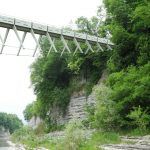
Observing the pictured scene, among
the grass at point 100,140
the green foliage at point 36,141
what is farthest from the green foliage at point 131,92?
the green foliage at point 36,141

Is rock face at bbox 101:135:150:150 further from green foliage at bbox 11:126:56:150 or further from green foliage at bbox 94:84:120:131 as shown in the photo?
green foliage at bbox 11:126:56:150

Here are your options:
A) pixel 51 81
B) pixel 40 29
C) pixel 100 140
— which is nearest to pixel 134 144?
pixel 100 140

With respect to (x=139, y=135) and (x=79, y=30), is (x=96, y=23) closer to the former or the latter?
(x=79, y=30)

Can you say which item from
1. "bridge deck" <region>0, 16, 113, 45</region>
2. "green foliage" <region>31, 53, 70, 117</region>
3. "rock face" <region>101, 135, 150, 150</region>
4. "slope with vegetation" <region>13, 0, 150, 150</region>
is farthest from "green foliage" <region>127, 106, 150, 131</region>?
"green foliage" <region>31, 53, 70, 117</region>

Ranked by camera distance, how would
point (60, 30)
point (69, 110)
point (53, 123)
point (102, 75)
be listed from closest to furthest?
point (60, 30) → point (102, 75) → point (69, 110) → point (53, 123)

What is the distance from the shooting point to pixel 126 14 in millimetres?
29625

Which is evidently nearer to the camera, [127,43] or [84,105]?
[127,43]

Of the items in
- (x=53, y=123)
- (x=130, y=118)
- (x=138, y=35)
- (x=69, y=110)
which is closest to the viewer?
(x=130, y=118)

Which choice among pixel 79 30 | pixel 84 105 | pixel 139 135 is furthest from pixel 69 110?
pixel 139 135

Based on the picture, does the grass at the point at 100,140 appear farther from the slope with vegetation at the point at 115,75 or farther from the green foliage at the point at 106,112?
the green foliage at the point at 106,112

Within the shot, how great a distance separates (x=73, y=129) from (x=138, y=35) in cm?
952

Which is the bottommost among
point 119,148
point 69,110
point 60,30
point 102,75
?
point 119,148

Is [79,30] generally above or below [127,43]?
above

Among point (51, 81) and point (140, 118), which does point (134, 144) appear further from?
point (51, 81)
